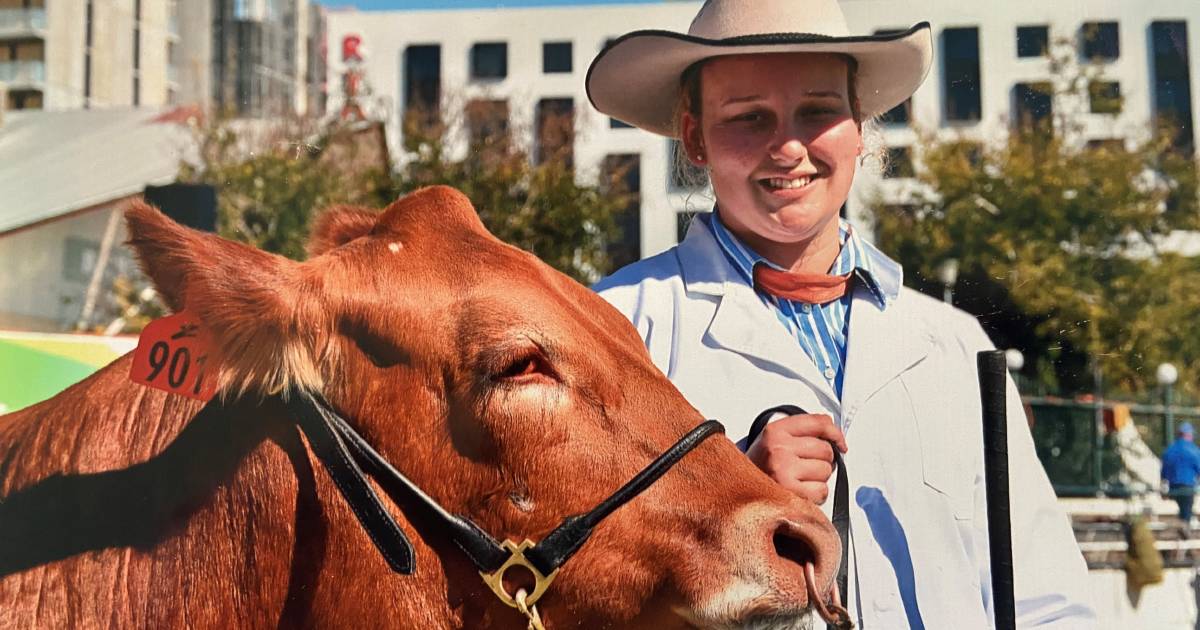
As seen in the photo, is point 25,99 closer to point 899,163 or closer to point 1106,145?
point 899,163

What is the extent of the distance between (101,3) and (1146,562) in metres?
3.28

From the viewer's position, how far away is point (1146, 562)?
246 centimetres

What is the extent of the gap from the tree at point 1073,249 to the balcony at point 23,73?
8.18 ft

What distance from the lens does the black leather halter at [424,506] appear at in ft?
5.62

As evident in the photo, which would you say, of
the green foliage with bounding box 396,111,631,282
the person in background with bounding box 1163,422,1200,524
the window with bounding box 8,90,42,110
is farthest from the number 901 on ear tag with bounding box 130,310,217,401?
the person in background with bounding box 1163,422,1200,524

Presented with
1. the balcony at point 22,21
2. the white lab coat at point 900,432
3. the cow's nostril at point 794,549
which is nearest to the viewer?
the cow's nostril at point 794,549

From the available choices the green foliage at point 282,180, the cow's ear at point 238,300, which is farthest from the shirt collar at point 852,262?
the cow's ear at point 238,300

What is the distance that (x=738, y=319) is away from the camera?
2381mm

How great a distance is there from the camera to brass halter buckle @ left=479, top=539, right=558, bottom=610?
1713 millimetres

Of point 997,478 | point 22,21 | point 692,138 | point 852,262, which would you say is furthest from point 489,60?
point 997,478

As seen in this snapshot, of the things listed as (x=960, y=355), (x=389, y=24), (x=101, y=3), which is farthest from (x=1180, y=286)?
(x=101, y=3)

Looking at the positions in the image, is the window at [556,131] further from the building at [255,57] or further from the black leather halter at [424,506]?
the black leather halter at [424,506]

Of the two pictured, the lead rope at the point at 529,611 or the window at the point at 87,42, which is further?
the window at the point at 87,42

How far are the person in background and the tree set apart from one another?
0.14m
